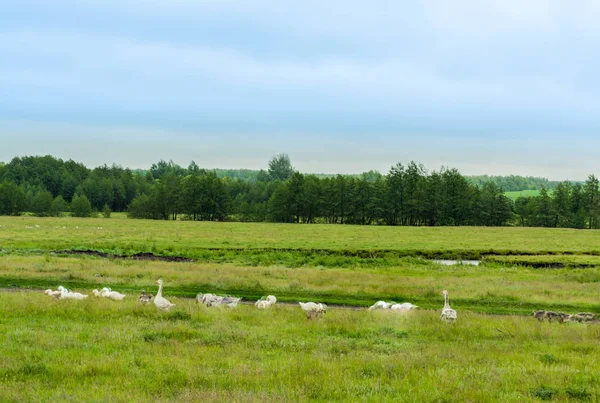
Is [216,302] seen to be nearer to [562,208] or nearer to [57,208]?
[57,208]

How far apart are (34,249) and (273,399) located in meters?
42.8

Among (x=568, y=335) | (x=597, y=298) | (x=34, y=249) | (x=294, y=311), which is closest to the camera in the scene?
(x=568, y=335)

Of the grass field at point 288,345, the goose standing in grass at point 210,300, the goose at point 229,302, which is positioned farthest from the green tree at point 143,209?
the goose at point 229,302

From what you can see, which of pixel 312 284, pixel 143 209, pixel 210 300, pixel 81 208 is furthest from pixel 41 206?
pixel 210 300

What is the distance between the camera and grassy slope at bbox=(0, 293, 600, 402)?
941 cm

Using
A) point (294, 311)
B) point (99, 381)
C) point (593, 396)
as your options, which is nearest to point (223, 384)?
point (99, 381)

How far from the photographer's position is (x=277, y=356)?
1210 centimetres

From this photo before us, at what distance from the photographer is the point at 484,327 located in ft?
53.9

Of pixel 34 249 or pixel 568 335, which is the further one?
pixel 34 249

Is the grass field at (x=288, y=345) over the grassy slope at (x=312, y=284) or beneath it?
over

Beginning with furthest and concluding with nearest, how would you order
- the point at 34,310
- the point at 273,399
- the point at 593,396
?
1. the point at 34,310
2. the point at 593,396
3. the point at 273,399

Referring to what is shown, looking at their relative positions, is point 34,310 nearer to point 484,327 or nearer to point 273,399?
point 273,399

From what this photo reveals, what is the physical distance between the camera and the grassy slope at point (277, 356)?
30.9 ft

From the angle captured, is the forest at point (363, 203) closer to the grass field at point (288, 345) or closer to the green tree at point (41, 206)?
the green tree at point (41, 206)
